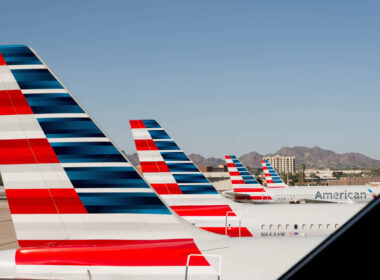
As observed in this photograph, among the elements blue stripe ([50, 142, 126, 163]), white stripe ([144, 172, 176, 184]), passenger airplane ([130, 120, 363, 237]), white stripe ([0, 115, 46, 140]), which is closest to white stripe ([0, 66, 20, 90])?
white stripe ([0, 115, 46, 140])

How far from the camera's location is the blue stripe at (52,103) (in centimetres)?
757

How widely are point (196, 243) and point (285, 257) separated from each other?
158 centimetres

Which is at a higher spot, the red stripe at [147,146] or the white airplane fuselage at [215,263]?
the red stripe at [147,146]

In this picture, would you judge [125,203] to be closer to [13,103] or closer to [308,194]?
[13,103]

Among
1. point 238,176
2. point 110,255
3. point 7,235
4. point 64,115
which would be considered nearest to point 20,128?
point 64,115

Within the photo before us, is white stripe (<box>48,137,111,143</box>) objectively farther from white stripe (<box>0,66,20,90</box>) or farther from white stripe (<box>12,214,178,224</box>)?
white stripe (<box>12,214,178,224</box>)

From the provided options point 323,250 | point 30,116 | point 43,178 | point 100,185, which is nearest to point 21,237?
point 43,178

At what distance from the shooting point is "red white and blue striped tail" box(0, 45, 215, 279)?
7430mm

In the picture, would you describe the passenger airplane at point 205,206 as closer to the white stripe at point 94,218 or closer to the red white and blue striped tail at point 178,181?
the red white and blue striped tail at point 178,181

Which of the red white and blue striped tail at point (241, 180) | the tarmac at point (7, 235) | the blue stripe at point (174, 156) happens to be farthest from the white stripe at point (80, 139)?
the red white and blue striped tail at point (241, 180)

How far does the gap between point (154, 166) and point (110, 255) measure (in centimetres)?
1033

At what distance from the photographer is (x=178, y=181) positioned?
1669 cm

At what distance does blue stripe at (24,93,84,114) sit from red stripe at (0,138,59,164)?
1.92 ft

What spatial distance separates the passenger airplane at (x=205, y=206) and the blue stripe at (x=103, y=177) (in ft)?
27.8
